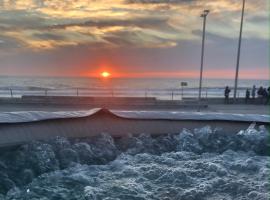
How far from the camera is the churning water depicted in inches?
182

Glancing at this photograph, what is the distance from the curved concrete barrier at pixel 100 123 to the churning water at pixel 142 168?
0.53ft

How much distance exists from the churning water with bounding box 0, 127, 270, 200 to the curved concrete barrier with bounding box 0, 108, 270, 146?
16 cm

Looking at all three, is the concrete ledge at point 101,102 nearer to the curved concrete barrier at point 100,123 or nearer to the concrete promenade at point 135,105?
the concrete promenade at point 135,105

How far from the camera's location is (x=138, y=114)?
23.6ft

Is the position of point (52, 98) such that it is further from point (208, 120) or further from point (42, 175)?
point (42, 175)

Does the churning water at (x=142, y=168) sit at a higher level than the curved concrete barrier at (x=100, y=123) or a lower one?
lower

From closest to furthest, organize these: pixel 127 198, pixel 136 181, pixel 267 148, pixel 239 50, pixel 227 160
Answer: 1. pixel 127 198
2. pixel 136 181
3. pixel 227 160
4. pixel 267 148
5. pixel 239 50

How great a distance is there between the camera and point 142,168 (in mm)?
5473

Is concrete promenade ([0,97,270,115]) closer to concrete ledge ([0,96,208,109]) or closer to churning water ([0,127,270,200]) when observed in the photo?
concrete ledge ([0,96,208,109])

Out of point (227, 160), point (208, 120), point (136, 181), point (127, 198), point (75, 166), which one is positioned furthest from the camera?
point (208, 120)

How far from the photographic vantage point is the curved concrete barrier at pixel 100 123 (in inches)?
228

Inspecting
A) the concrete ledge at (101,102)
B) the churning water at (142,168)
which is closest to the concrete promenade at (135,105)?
the concrete ledge at (101,102)

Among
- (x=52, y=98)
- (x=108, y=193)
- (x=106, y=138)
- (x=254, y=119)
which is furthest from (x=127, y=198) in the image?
(x=52, y=98)

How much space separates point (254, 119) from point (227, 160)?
2.00m
